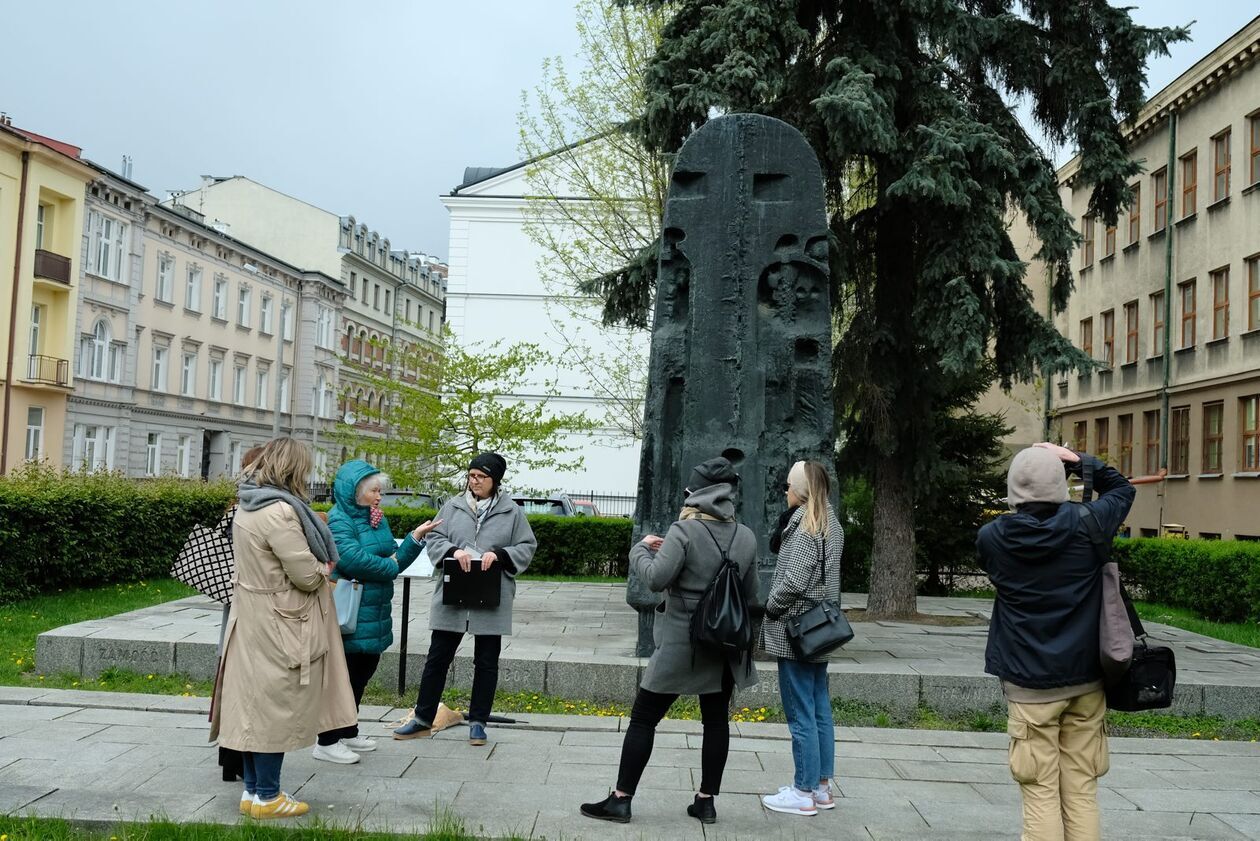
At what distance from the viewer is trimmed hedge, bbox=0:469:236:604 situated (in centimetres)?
1459

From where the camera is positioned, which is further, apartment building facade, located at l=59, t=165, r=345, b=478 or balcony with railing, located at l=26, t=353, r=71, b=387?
apartment building facade, located at l=59, t=165, r=345, b=478

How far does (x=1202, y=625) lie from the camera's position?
54.2ft

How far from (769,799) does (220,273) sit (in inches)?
1968

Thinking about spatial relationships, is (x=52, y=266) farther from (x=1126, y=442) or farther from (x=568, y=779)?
(x=568, y=779)

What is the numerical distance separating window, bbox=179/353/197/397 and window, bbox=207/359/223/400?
1.67 metres

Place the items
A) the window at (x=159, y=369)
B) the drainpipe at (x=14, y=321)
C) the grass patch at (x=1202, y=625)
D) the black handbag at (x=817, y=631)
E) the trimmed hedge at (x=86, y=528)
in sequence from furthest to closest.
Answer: the window at (x=159, y=369), the drainpipe at (x=14, y=321), the grass patch at (x=1202, y=625), the trimmed hedge at (x=86, y=528), the black handbag at (x=817, y=631)

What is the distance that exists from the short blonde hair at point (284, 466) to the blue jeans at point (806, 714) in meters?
2.68

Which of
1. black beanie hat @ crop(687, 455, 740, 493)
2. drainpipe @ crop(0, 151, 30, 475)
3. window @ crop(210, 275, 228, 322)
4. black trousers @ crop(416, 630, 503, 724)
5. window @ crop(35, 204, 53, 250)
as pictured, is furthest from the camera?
window @ crop(210, 275, 228, 322)

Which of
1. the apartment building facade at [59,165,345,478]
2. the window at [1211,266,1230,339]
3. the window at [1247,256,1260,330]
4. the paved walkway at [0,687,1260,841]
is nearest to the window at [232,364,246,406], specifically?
the apartment building facade at [59,165,345,478]

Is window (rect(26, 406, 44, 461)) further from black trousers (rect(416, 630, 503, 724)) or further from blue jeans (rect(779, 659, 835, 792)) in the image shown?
blue jeans (rect(779, 659, 835, 792))

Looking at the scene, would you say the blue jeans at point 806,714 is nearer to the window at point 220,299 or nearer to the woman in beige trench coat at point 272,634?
the woman in beige trench coat at point 272,634

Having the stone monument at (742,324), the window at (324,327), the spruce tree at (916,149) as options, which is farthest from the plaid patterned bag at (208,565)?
the window at (324,327)

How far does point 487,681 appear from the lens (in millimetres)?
7641

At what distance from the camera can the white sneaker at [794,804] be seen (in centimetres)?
618
